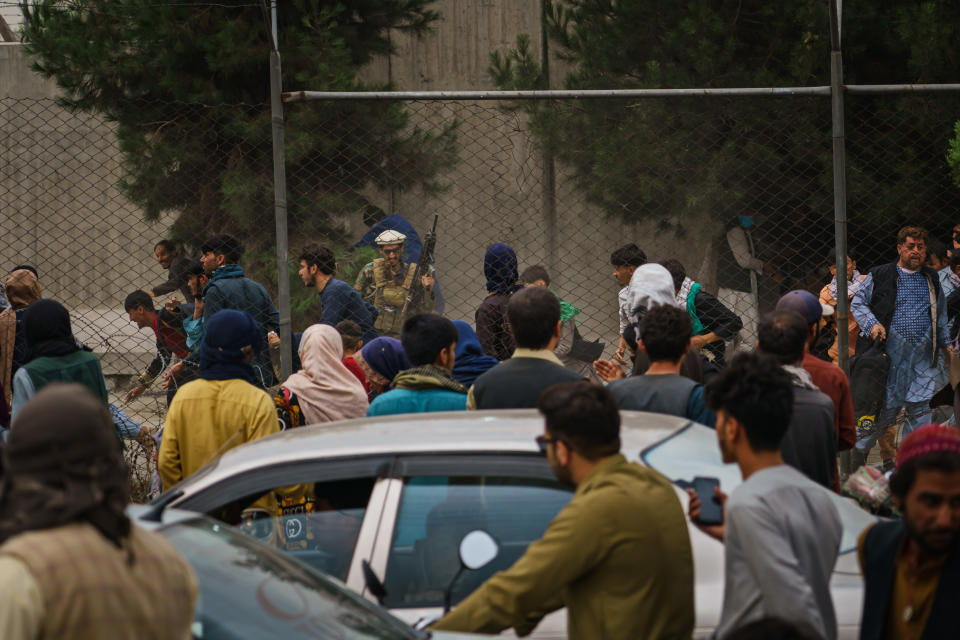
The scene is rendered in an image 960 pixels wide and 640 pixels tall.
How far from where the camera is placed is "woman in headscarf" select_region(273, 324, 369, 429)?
18.5 ft

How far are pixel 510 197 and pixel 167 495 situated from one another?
18.4ft

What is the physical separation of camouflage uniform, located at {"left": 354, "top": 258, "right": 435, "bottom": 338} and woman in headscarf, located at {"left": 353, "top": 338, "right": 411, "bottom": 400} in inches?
77.6

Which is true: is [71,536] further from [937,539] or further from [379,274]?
[379,274]

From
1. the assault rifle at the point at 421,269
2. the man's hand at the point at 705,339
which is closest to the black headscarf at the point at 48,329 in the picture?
the assault rifle at the point at 421,269

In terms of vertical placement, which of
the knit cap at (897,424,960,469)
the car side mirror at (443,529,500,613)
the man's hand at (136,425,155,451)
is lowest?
the man's hand at (136,425,155,451)

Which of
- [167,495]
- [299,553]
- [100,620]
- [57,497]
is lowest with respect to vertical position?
[299,553]

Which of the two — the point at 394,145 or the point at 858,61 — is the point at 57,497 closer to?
the point at 394,145

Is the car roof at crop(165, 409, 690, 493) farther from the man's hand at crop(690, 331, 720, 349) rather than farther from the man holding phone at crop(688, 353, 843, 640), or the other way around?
the man's hand at crop(690, 331, 720, 349)

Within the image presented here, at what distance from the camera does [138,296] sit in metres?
8.49

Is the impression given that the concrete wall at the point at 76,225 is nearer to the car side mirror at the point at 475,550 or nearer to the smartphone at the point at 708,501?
the car side mirror at the point at 475,550

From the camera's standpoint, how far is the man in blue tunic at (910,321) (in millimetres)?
7914

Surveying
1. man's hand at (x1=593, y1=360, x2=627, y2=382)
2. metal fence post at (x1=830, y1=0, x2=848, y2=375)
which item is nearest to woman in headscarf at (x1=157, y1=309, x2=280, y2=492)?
man's hand at (x1=593, y1=360, x2=627, y2=382)

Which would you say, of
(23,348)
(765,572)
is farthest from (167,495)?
(23,348)

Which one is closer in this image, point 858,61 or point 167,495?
point 167,495
